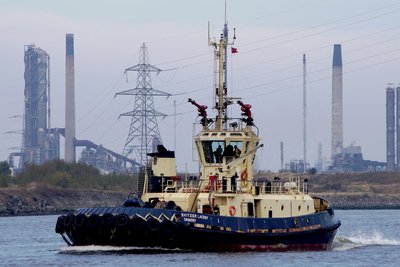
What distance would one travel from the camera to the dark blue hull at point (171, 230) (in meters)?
47.0

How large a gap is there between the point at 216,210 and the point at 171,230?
3.03 metres

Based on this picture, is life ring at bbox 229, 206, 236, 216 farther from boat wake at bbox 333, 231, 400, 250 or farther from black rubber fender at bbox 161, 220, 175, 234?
boat wake at bbox 333, 231, 400, 250

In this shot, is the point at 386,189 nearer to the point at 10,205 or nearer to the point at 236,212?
the point at 10,205

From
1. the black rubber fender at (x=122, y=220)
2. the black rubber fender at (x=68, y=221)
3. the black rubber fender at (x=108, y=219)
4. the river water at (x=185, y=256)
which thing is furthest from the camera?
the black rubber fender at (x=68, y=221)

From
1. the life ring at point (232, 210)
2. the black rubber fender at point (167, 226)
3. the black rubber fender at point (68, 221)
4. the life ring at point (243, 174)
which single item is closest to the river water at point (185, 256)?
the black rubber fender at point (167, 226)

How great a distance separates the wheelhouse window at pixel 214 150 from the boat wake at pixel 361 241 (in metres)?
8.71

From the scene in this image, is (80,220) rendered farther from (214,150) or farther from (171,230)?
(214,150)

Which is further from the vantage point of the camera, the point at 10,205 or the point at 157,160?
the point at 10,205

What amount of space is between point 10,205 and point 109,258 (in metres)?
77.6

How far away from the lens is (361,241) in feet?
206

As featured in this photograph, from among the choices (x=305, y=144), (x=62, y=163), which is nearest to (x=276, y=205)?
(x=62, y=163)

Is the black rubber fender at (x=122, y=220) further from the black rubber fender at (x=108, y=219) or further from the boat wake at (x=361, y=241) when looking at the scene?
the boat wake at (x=361, y=241)

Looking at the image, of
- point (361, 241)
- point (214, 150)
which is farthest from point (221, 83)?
point (361, 241)

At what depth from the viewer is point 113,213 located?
157 ft
